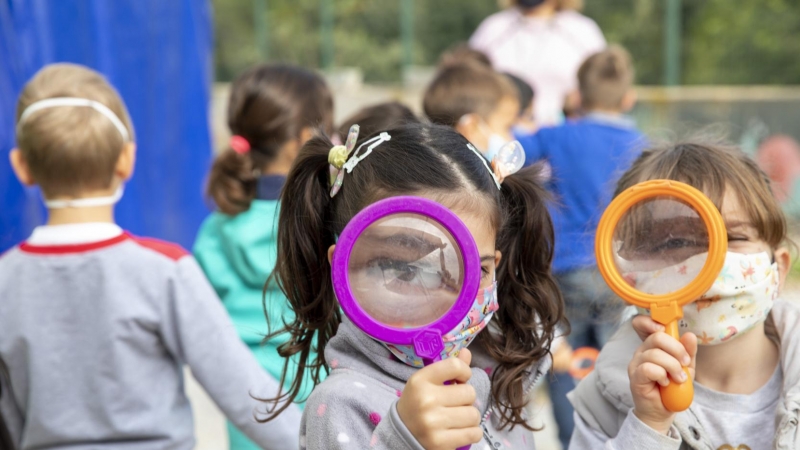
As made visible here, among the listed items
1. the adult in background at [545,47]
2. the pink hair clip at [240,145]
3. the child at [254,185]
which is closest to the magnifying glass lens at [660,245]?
the child at [254,185]

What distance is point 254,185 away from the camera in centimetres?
398

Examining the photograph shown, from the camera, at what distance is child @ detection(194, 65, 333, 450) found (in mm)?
3779

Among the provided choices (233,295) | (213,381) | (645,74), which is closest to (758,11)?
(645,74)

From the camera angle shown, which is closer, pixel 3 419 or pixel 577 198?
pixel 3 419

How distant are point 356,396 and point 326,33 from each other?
14.0 m

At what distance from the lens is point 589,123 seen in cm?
512

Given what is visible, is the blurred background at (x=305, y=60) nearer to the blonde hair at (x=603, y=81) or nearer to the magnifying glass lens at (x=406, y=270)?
the blonde hair at (x=603, y=81)

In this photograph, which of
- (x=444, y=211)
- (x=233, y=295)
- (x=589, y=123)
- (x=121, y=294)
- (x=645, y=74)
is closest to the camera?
(x=444, y=211)

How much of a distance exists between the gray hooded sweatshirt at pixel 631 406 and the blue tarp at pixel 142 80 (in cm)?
248

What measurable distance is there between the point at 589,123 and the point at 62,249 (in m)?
3.13

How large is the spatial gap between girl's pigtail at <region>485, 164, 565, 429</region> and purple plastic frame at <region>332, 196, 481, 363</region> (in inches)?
18.3

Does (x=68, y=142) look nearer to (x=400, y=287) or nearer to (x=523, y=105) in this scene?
(x=400, y=287)

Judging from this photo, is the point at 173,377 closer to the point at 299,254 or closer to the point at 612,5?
the point at 299,254

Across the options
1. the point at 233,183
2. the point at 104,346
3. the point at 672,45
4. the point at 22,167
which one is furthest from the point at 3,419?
the point at 672,45
